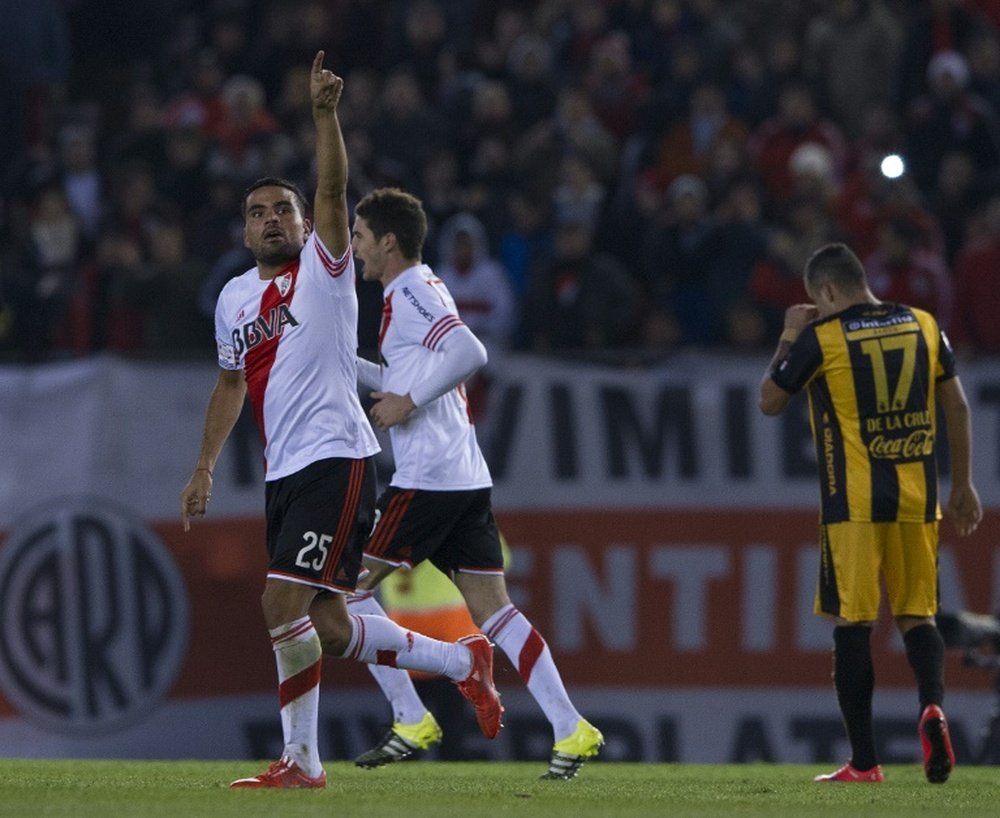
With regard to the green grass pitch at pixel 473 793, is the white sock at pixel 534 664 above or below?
above

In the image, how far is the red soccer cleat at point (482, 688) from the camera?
8297 mm

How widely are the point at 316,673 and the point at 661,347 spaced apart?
5903 millimetres

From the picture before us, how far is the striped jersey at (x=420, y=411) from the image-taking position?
8828 millimetres

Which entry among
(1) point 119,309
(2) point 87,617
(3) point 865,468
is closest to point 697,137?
(1) point 119,309

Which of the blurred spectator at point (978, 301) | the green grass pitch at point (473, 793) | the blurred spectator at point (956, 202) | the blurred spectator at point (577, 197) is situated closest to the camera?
the green grass pitch at point (473, 793)

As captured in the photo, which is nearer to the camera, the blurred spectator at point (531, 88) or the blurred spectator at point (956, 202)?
the blurred spectator at point (956, 202)

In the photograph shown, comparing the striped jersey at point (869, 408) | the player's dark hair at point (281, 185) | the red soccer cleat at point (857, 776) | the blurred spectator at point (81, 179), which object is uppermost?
the blurred spectator at point (81, 179)

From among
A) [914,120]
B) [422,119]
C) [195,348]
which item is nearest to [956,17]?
[914,120]

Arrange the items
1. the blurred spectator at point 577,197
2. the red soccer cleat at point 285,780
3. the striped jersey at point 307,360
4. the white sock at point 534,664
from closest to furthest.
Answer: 1. the red soccer cleat at point 285,780
2. the striped jersey at point 307,360
3. the white sock at point 534,664
4. the blurred spectator at point 577,197

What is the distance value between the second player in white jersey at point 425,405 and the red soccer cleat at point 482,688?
30.5 inches

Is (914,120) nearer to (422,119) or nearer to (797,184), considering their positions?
(797,184)

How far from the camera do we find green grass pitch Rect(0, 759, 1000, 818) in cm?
687

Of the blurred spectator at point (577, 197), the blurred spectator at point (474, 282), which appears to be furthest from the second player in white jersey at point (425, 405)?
the blurred spectator at point (577, 197)

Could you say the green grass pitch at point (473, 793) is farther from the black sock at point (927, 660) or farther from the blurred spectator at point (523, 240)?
the blurred spectator at point (523, 240)
